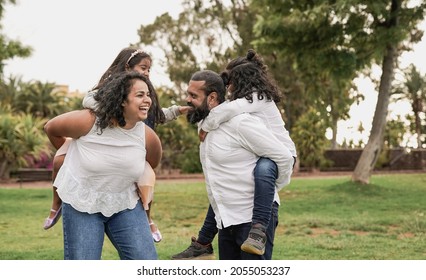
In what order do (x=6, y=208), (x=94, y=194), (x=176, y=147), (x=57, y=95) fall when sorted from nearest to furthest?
1. (x=94, y=194)
2. (x=6, y=208)
3. (x=176, y=147)
4. (x=57, y=95)

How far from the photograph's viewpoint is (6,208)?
15.1 metres

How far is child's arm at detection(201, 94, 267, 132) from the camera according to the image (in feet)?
13.2

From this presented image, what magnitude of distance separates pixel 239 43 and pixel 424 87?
29.1 ft

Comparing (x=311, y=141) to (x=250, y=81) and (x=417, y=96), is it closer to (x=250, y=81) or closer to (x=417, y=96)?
(x=417, y=96)

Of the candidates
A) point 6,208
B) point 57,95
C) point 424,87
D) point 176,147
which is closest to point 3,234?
point 6,208

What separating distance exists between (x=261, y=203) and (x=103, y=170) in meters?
0.85

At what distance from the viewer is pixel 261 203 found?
12.8 feet

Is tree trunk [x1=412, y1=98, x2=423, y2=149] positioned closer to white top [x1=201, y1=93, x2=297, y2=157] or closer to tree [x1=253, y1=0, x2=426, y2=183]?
tree [x1=253, y1=0, x2=426, y2=183]

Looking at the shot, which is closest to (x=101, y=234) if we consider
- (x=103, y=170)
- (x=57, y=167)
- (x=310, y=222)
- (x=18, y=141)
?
(x=103, y=170)

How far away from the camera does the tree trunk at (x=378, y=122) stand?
18.4 metres

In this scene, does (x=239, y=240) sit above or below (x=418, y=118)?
below

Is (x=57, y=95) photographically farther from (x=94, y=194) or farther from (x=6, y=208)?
(x=94, y=194)

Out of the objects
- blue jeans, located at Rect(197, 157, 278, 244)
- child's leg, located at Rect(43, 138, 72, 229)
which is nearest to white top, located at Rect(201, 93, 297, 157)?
blue jeans, located at Rect(197, 157, 278, 244)

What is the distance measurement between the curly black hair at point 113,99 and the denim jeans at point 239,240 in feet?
2.73
